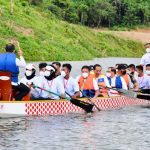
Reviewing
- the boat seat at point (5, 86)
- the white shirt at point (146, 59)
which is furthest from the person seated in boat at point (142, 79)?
the boat seat at point (5, 86)

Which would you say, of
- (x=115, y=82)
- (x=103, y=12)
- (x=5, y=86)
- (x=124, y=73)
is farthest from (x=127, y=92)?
(x=103, y=12)

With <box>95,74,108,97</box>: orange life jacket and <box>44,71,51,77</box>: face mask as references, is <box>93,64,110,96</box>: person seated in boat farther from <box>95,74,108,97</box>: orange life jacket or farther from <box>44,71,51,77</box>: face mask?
<box>44,71,51,77</box>: face mask

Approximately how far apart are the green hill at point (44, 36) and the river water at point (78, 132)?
2907 centimetres

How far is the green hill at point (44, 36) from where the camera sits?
50.0m

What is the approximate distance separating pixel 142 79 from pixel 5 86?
6.84 m

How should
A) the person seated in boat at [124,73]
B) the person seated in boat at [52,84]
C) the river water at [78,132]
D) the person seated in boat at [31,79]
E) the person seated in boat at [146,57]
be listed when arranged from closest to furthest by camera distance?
the river water at [78,132] < the person seated in boat at [31,79] < the person seated in boat at [52,84] < the person seated in boat at [124,73] < the person seated in boat at [146,57]

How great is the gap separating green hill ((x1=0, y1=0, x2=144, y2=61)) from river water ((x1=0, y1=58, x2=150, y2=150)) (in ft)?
95.4

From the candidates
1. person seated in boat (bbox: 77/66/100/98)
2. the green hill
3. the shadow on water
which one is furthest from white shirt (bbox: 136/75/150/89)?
the green hill

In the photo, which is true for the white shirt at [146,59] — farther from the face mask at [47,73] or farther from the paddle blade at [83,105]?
the face mask at [47,73]

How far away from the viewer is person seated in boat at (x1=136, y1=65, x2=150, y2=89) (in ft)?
68.0

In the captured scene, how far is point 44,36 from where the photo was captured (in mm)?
54656

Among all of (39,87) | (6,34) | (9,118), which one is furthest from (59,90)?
(6,34)

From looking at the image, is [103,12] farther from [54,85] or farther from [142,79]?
[54,85]

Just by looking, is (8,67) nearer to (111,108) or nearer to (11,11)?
(111,108)
